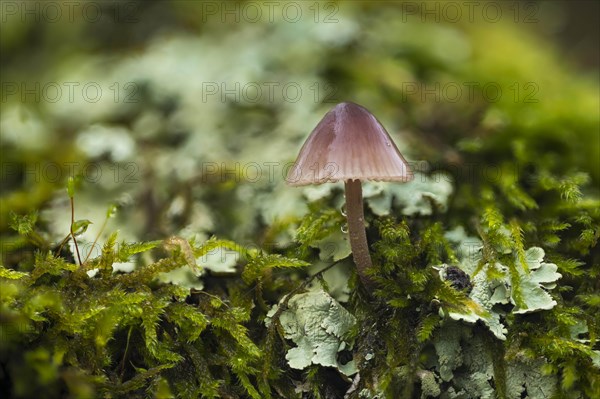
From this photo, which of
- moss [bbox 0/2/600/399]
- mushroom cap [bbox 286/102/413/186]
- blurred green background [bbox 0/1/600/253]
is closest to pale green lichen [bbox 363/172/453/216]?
moss [bbox 0/2/600/399]

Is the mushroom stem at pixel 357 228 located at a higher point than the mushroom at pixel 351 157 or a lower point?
lower

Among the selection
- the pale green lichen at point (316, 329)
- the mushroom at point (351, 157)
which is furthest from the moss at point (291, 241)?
the mushroom at point (351, 157)

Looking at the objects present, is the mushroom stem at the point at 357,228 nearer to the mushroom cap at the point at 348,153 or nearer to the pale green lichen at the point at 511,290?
the mushroom cap at the point at 348,153

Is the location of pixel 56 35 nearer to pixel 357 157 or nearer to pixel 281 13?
pixel 281 13

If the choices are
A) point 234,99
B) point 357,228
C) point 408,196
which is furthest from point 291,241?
point 234,99

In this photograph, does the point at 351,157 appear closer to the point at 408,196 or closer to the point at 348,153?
the point at 348,153

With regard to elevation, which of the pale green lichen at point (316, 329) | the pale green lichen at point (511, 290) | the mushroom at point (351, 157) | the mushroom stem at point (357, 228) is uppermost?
the mushroom at point (351, 157)

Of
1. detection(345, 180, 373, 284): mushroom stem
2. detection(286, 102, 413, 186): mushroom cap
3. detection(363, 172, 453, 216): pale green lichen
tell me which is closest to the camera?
detection(286, 102, 413, 186): mushroom cap

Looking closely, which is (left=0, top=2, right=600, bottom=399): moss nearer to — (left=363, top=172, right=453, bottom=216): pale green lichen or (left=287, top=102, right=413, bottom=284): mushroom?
(left=363, top=172, right=453, bottom=216): pale green lichen
